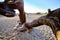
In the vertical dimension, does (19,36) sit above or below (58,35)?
→ below

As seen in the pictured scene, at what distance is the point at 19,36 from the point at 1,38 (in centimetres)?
18

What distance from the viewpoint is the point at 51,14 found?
945 mm

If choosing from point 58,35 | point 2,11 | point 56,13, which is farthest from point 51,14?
point 2,11

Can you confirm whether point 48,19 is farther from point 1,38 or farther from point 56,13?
point 1,38

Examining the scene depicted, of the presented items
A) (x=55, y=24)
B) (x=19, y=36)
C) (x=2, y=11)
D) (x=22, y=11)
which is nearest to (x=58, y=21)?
(x=55, y=24)

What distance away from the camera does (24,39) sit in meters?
1.35

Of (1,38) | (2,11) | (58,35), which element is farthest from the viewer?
(1,38)

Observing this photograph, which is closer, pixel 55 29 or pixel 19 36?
pixel 55 29

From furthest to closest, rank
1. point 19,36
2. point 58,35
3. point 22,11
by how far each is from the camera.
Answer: point 22,11
point 19,36
point 58,35

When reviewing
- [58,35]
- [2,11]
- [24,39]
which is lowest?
[24,39]

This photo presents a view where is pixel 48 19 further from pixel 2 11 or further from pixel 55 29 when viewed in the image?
pixel 2 11

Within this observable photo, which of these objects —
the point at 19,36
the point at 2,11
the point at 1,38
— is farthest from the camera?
the point at 19,36

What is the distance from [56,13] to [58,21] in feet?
0.16

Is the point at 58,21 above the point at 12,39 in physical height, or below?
above
